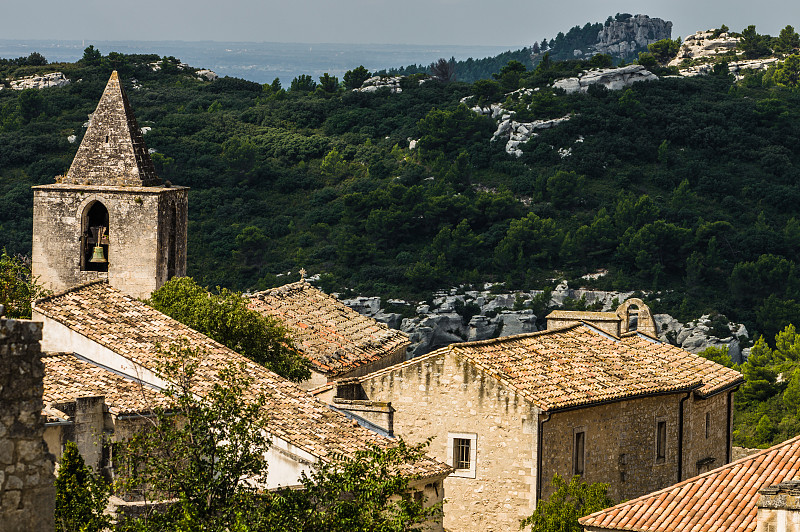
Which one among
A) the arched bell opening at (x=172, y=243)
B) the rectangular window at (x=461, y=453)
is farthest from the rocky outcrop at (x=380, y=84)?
the rectangular window at (x=461, y=453)

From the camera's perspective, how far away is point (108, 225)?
92.3 feet

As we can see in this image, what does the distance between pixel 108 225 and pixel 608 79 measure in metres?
81.7

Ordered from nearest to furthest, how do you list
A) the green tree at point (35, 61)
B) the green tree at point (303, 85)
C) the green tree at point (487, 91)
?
1. the green tree at point (487, 91)
2. the green tree at point (35, 61)
3. the green tree at point (303, 85)

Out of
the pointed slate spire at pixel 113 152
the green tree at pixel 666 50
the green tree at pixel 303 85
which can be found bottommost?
the pointed slate spire at pixel 113 152

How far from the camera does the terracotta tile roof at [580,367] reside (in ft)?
76.4

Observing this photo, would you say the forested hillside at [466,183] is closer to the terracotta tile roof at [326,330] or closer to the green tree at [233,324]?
the terracotta tile roof at [326,330]

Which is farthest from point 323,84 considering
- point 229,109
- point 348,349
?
point 348,349

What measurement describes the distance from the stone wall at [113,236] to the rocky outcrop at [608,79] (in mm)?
78429

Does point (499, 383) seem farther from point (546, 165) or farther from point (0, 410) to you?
point (546, 165)

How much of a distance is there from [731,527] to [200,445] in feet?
21.3

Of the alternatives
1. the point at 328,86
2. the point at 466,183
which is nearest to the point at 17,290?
the point at 466,183

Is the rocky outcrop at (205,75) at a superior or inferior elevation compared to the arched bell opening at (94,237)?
superior

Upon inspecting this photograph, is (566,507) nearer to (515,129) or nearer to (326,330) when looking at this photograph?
(326,330)

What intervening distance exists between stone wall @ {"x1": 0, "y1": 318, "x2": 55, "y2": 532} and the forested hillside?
2493 inches
